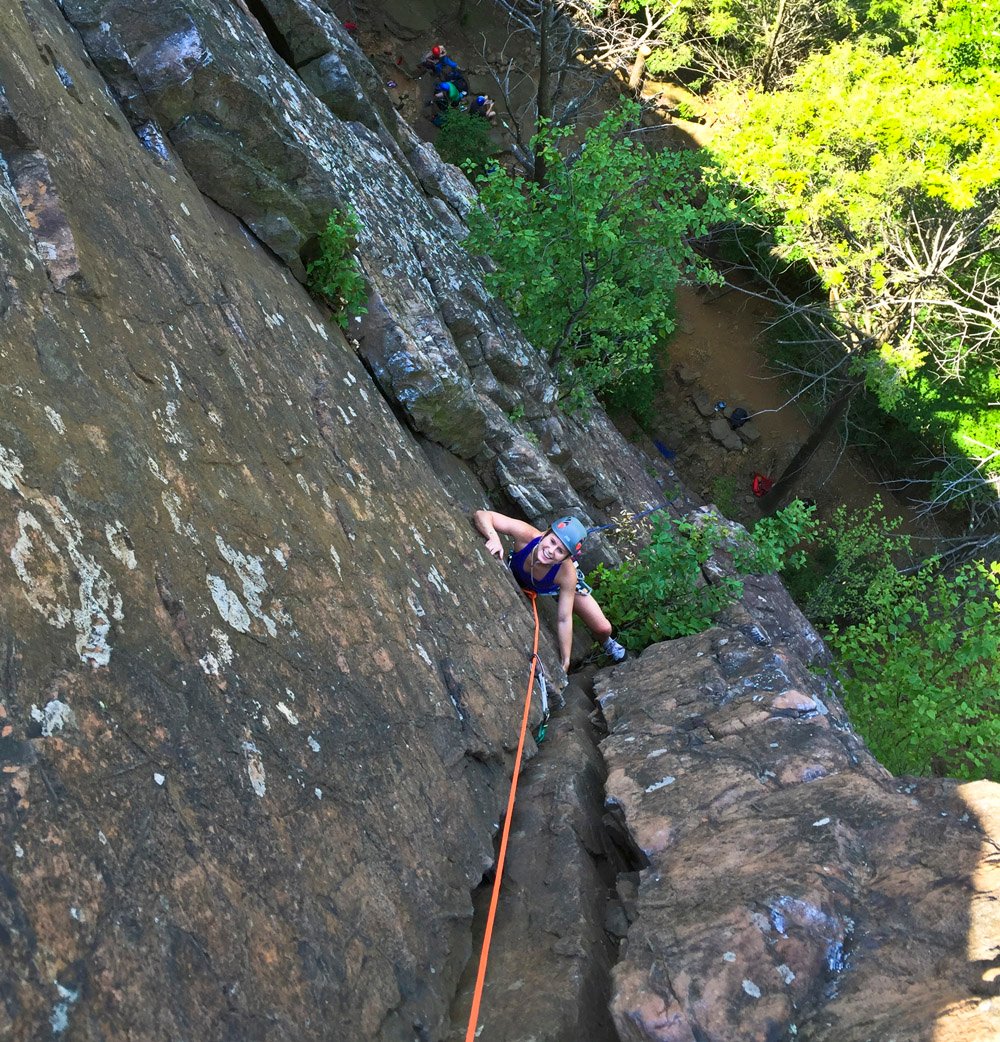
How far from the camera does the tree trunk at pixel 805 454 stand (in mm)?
16109

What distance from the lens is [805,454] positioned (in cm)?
1736

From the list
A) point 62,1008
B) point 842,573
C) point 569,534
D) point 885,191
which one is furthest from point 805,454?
point 62,1008

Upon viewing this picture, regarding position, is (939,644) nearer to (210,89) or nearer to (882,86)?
(210,89)

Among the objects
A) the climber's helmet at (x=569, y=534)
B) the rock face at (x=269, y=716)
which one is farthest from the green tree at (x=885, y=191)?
the rock face at (x=269, y=716)

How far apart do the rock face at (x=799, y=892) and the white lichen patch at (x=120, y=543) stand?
7.18 ft

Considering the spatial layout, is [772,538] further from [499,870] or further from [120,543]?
[120,543]

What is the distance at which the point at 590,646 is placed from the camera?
6.91 meters

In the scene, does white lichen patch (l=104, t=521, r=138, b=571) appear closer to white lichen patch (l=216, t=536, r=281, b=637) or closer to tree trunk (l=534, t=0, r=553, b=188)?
white lichen patch (l=216, t=536, r=281, b=637)

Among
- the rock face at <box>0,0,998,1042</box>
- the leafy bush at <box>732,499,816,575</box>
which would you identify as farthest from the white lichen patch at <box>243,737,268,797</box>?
the leafy bush at <box>732,499,816,575</box>

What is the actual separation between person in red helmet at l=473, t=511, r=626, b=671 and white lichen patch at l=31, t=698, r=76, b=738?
390 cm

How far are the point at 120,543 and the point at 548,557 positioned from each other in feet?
12.8

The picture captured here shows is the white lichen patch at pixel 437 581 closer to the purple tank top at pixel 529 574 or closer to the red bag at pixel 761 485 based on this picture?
the purple tank top at pixel 529 574

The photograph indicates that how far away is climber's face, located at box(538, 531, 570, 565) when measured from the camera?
20.5ft

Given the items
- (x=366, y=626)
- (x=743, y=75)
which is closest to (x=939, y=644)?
(x=366, y=626)
